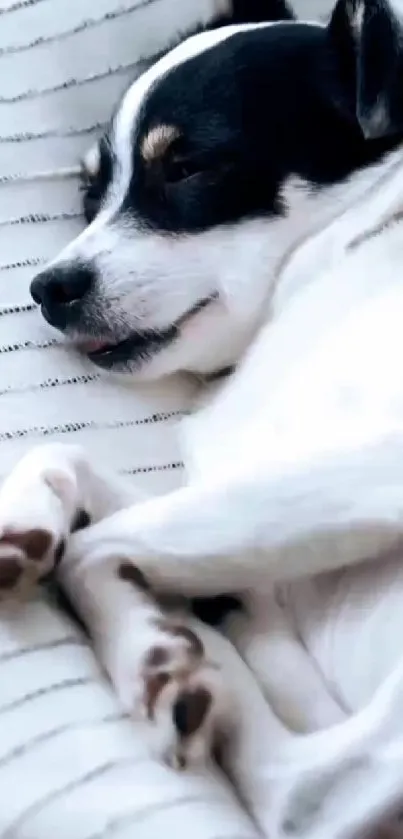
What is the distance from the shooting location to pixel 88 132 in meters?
1.55

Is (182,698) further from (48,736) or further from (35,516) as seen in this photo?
(35,516)

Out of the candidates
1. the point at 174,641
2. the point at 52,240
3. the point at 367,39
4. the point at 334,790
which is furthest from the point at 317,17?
the point at 334,790

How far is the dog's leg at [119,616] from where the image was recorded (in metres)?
1.02

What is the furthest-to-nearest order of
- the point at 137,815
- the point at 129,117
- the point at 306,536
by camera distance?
1. the point at 129,117
2. the point at 306,536
3. the point at 137,815

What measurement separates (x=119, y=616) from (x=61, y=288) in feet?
1.42

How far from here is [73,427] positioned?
52.4 inches

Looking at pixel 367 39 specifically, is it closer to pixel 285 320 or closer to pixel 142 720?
pixel 285 320

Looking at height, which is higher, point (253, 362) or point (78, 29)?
point (78, 29)

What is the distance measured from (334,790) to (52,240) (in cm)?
77

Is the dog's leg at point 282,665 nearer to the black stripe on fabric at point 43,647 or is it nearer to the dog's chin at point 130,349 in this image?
the black stripe on fabric at point 43,647

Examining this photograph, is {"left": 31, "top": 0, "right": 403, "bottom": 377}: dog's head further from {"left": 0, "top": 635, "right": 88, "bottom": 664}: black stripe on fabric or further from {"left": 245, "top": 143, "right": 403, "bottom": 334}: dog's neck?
{"left": 0, "top": 635, "right": 88, "bottom": 664}: black stripe on fabric

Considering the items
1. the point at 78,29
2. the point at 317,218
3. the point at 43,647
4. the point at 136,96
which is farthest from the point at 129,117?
the point at 43,647

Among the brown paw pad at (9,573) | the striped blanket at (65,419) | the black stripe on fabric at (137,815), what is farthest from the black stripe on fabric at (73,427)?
the black stripe on fabric at (137,815)

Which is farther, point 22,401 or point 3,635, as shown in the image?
point 22,401
